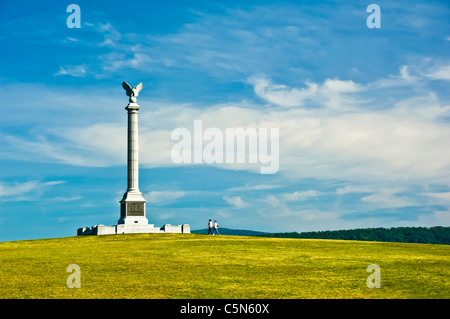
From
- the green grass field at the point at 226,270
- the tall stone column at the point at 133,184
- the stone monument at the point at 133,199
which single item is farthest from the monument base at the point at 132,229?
the green grass field at the point at 226,270

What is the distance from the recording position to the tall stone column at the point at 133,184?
53125mm

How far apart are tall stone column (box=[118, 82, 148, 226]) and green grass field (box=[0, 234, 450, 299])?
16.4 metres

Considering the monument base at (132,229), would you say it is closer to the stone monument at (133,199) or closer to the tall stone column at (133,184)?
the stone monument at (133,199)

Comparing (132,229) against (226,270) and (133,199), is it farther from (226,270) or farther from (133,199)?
(226,270)

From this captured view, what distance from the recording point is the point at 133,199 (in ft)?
175

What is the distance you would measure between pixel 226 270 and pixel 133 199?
29408mm

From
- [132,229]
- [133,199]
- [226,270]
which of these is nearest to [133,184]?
[133,199]

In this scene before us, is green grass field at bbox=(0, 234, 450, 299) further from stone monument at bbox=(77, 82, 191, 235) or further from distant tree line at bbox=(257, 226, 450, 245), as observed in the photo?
distant tree line at bbox=(257, 226, 450, 245)

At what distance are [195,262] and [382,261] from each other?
9.58m

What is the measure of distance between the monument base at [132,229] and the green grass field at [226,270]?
1203cm
